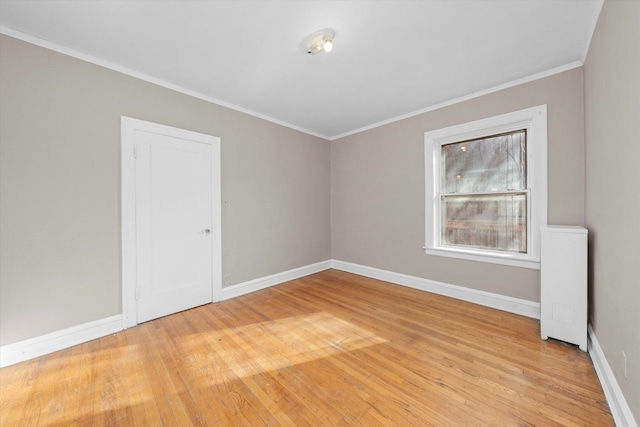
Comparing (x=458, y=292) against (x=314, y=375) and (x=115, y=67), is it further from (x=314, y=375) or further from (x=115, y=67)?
(x=115, y=67)

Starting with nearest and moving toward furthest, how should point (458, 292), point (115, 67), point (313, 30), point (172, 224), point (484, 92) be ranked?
point (313, 30)
point (115, 67)
point (172, 224)
point (484, 92)
point (458, 292)

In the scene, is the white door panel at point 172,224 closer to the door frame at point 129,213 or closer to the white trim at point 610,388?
the door frame at point 129,213

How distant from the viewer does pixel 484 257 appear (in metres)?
2.96

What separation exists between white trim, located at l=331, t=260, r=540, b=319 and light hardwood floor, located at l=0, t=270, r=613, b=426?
4.5 inches

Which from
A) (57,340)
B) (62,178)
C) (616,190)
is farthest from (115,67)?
(616,190)

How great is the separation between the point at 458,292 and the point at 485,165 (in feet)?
5.45

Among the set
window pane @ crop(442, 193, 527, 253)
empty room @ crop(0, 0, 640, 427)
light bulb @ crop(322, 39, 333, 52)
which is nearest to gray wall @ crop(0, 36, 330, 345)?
empty room @ crop(0, 0, 640, 427)

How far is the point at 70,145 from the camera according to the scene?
217 cm

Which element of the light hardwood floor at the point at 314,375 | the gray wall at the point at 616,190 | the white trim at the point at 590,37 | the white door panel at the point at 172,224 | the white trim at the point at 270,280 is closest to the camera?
the gray wall at the point at 616,190

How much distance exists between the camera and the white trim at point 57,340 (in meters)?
1.90

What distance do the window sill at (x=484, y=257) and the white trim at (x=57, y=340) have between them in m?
3.79

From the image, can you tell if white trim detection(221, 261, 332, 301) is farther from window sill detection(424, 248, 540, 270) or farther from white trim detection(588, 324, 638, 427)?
white trim detection(588, 324, 638, 427)

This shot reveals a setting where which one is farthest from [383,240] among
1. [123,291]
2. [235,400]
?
[123,291]

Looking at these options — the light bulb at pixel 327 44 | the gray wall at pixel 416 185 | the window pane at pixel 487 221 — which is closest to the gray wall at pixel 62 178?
the light bulb at pixel 327 44
